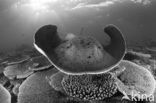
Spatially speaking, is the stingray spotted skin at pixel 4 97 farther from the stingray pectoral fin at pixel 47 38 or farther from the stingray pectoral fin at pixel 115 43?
the stingray pectoral fin at pixel 115 43

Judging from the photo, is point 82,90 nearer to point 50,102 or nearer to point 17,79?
point 50,102

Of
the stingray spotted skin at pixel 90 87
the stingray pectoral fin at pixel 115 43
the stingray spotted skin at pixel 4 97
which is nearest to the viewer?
the stingray spotted skin at pixel 90 87

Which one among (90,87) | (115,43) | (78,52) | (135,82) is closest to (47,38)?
(78,52)

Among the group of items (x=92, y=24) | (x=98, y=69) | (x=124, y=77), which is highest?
(x=98, y=69)

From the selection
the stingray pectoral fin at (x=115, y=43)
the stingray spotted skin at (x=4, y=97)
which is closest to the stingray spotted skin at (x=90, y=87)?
the stingray pectoral fin at (x=115, y=43)

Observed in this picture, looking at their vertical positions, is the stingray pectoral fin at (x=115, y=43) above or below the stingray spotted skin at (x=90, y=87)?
above

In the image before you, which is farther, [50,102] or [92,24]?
[92,24]

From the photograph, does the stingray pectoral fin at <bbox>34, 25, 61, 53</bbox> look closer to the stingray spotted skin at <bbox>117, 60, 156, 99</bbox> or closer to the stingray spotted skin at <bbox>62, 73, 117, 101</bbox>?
the stingray spotted skin at <bbox>62, 73, 117, 101</bbox>

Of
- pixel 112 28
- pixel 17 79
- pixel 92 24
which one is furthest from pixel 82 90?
pixel 92 24
